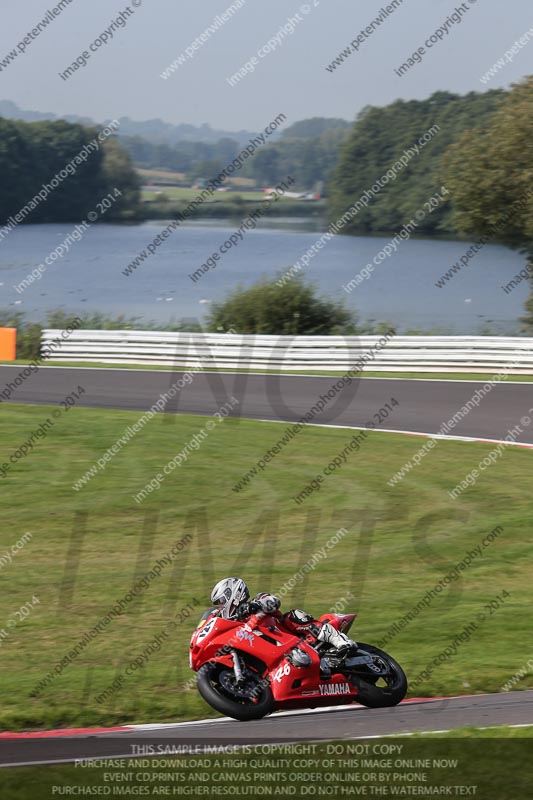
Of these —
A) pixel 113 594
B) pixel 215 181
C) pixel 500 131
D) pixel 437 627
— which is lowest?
pixel 113 594

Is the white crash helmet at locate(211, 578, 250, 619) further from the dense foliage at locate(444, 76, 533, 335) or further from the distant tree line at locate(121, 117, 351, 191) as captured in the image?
the distant tree line at locate(121, 117, 351, 191)

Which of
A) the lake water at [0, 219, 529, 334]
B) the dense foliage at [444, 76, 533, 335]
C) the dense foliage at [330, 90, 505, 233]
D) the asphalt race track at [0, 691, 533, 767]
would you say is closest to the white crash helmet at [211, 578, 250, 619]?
the asphalt race track at [0, 691, 533, 767]

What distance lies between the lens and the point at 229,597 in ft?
25.4

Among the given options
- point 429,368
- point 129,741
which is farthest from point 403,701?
point 429,368

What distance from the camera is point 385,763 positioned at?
20.6 feet

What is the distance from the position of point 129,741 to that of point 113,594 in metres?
3.86

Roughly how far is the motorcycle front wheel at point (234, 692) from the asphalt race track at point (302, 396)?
11.2m

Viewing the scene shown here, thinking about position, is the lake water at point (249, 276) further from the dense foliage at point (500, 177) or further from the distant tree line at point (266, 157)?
the distant tree line at point (266, 157)

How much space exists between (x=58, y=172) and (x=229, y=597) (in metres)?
66.2

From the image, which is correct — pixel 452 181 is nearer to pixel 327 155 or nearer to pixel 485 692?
pixel 485 692

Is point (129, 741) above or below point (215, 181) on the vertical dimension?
below

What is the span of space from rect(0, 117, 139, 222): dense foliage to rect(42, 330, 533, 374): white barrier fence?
1706 inches

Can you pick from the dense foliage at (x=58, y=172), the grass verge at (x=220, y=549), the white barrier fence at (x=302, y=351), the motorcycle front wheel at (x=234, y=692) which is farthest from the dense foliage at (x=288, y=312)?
the dense foliage at (x=58, y=172)

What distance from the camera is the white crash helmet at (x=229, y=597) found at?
25.3ft
